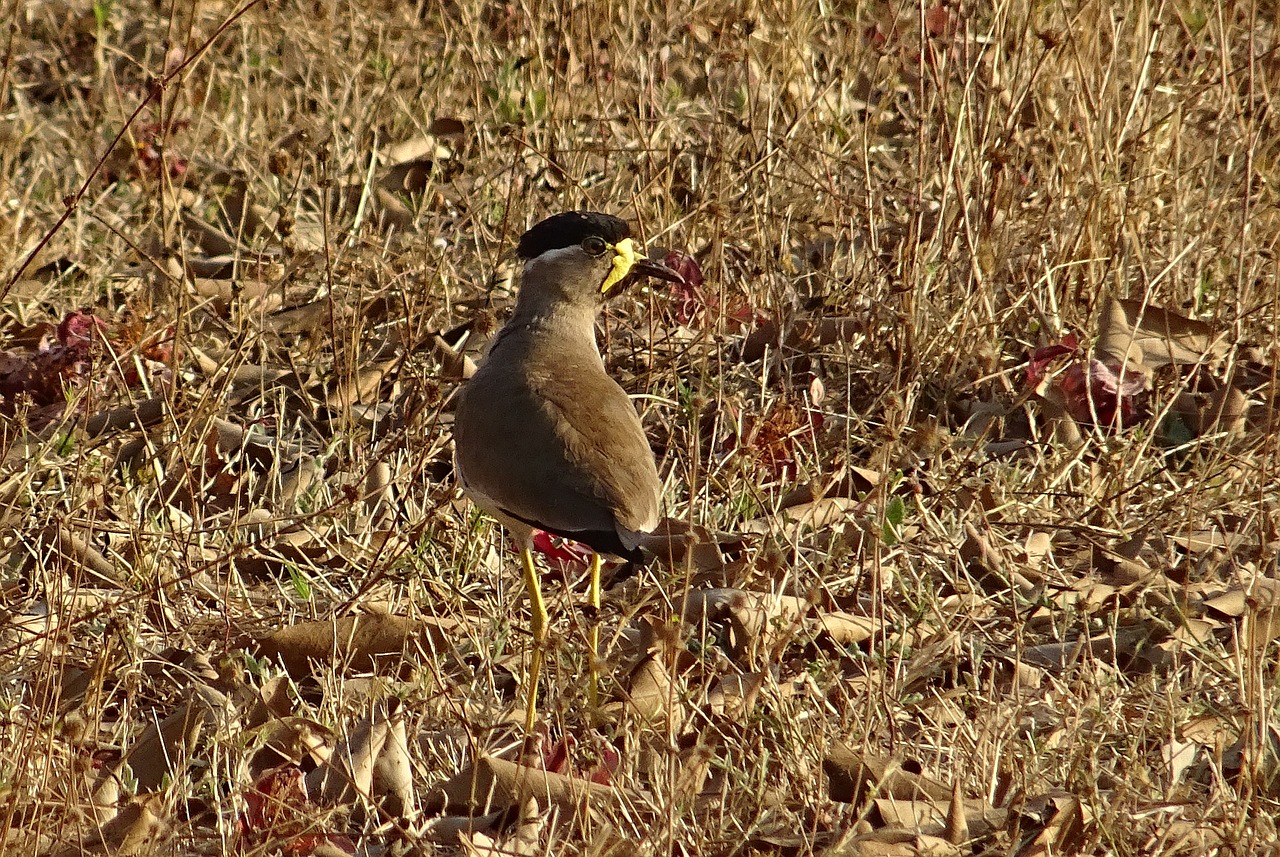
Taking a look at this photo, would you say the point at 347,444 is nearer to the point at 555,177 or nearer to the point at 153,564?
the point at 153,564

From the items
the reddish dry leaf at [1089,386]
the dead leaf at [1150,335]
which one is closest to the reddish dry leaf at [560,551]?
the reddish dry leaf at [1089,386]

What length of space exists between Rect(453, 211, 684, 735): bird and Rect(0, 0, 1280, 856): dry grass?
0.91ft

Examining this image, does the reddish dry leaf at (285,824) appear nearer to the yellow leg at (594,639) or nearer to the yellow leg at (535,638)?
the yellow leg at (535,638)

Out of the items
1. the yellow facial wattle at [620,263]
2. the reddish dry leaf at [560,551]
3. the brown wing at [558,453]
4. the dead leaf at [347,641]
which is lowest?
the reddish dry leaf at [560,551]

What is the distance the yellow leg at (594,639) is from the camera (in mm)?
4188

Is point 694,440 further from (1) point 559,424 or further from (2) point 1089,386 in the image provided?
(2) point 1089,386

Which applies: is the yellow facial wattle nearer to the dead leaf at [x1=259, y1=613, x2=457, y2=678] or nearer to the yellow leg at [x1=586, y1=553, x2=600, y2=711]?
the yellow leg at [x1=586, y1=553, x2=600, y2=711]

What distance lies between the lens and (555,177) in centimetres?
679

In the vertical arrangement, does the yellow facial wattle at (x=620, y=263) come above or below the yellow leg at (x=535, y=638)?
above

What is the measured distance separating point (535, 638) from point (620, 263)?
1.37 metres

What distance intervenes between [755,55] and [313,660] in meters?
→ 3.40

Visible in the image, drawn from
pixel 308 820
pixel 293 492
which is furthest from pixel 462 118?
pixel 308 820

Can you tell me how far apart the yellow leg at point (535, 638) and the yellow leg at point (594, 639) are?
13cm

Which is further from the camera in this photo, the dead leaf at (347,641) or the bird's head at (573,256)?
the bird's head at (573,256)
